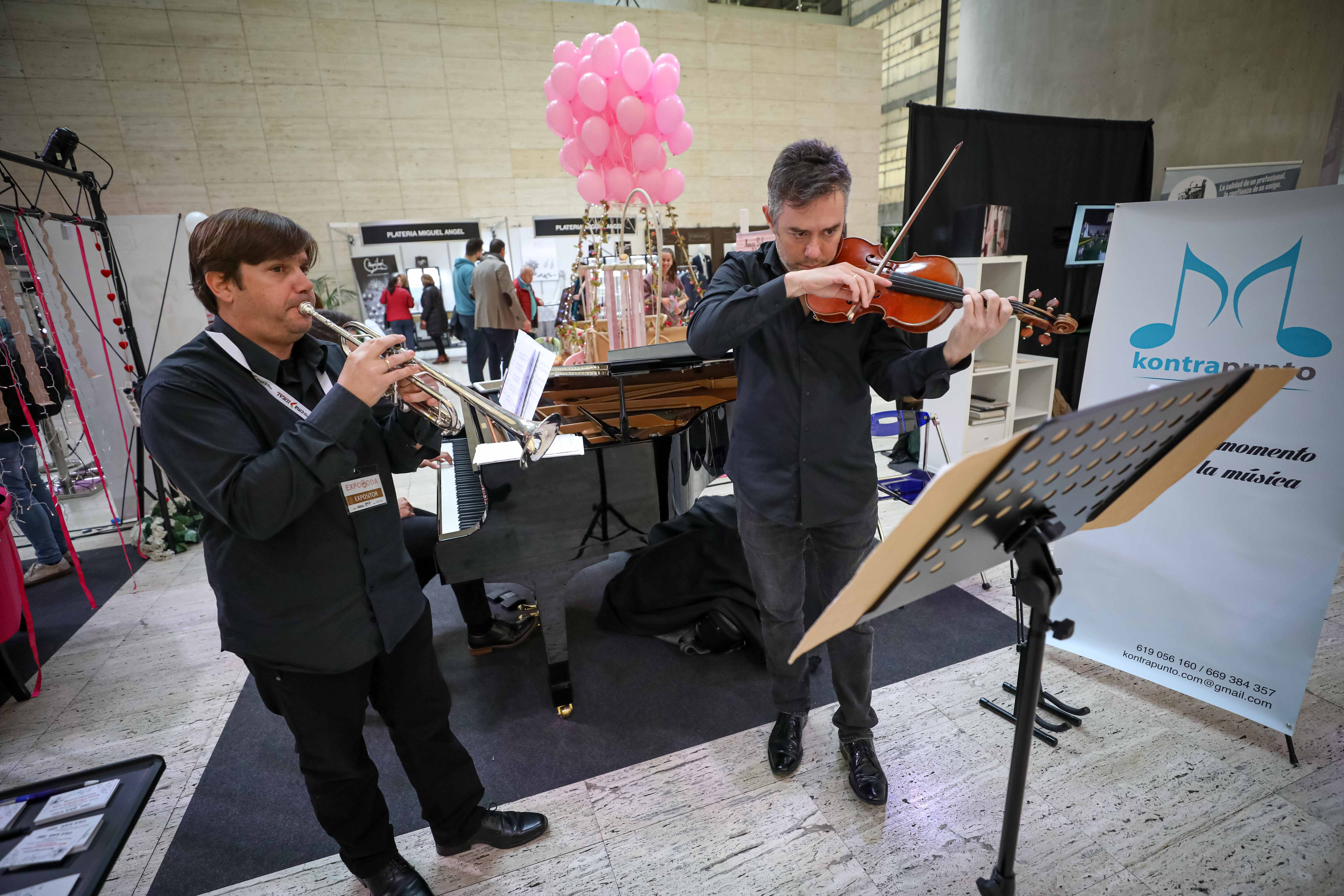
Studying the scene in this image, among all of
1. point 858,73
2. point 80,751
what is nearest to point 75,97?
point 80,751

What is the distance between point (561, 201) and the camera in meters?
10.3

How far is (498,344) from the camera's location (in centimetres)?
718

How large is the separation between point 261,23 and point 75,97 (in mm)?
2580

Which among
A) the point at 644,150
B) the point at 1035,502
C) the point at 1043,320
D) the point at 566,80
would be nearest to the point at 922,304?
the point at 1043,320

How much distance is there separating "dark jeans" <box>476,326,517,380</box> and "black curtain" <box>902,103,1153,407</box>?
4.43 m

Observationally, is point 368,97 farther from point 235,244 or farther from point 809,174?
point 809,174

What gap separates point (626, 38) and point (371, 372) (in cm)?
303

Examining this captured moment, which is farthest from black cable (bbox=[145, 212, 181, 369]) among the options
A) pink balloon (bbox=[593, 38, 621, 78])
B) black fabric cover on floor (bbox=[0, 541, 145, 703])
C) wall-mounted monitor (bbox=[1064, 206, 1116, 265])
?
wall-mounted monitor (bbox=[1064, 206, 1116, 265])

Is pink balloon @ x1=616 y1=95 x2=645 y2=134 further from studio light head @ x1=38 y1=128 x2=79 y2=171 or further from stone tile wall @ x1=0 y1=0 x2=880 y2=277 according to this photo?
stone tile wall @ x1=0 y1=0 x2=880 y2=277

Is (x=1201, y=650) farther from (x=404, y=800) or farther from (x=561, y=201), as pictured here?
(x=561, y=201)

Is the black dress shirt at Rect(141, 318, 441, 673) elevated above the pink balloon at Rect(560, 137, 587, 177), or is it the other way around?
the pink balloon at Rect(560, 137, 587, 177)

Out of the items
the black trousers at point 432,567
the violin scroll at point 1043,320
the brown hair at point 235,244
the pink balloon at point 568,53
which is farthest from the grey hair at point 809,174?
the pink balloon at point 568,53

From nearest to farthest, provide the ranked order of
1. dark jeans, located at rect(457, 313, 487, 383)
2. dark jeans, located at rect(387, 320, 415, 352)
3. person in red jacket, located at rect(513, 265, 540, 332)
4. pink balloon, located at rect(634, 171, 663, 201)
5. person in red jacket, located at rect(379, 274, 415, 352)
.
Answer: pink balloon, located at rect(634, 171, 663, 201)
dark jeans, located at rect(457, 313, 487, 383)
person in red jacket, located at rect(513, 265, 540, 332)
person in red jacket, located at rect(379, 274, 415, 352)
dark jeans, located at rect(387, 320, 415, 352)

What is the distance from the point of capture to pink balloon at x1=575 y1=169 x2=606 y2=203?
3.66 m
